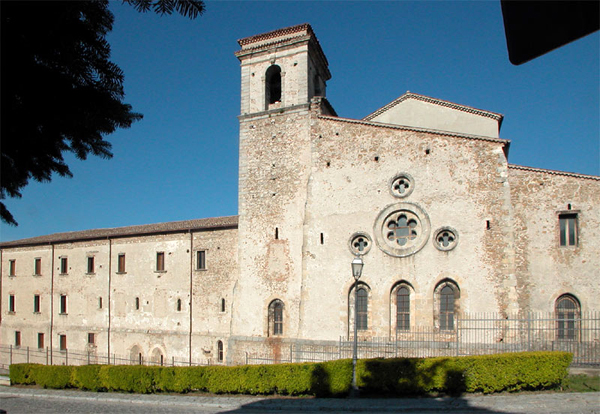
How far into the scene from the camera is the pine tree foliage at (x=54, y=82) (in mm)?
3475

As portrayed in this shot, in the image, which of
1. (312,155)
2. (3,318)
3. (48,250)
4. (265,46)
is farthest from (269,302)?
(3,318)

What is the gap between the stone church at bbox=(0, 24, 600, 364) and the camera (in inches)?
776

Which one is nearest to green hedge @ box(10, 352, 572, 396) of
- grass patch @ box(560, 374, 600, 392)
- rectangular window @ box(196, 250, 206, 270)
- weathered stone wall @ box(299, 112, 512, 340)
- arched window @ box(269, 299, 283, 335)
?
grass patch @ box(560, 374, 600, 392)

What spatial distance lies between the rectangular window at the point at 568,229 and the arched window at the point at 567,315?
2110mm

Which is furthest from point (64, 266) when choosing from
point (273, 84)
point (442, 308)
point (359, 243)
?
point (442, 308)

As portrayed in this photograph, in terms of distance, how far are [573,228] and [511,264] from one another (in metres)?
2.89

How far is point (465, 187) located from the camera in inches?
808

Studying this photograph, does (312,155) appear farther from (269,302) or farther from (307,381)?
(307,381)

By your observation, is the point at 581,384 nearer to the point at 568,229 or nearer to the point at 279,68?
the point at 568,229

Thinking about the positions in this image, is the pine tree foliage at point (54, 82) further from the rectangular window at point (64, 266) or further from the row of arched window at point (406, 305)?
the rectangular window at point (64, 266)

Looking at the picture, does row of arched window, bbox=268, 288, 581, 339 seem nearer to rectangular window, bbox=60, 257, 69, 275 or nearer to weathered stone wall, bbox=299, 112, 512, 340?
weathered stone wall, bbox=299, 112, 512, 340

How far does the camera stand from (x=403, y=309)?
20.9 m

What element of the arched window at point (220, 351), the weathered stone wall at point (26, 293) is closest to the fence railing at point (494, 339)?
the arched window at point (220, 351)

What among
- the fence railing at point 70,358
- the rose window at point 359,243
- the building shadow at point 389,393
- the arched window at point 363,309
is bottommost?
the fence railing at point 70,358
